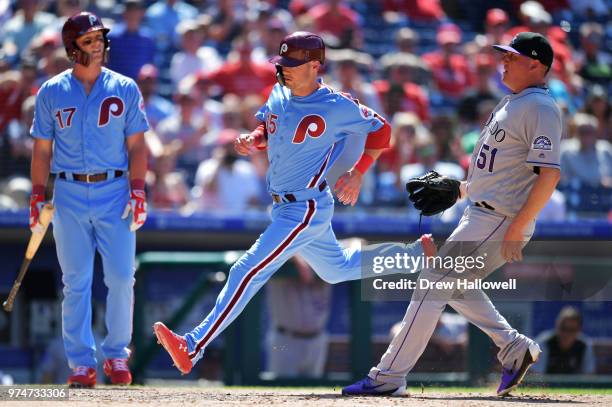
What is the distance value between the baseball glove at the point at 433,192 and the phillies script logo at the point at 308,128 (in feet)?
1.67

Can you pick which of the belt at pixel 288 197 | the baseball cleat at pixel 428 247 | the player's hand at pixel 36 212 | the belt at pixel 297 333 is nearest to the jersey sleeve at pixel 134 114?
the player's hand at pixel 36 212

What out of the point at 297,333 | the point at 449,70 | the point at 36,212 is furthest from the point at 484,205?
the point at 449,70

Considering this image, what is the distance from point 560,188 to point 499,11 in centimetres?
334

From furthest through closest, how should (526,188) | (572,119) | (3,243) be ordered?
(572,119) → (3,243) → (526,188)

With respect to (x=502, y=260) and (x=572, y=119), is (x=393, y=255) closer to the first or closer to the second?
(x=502, y=260)

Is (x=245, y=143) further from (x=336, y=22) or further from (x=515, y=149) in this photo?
(x=336, y=22)

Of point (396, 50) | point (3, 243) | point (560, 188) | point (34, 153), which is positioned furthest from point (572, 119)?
point (34, 153)

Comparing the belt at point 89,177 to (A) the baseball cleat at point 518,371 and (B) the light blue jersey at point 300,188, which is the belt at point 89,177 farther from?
(A) the baseball cleat at point 518,371

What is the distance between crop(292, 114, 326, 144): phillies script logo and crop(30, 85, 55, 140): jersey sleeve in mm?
1325

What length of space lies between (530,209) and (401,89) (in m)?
5.90

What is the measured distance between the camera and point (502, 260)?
517cm

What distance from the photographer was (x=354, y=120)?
5.51m

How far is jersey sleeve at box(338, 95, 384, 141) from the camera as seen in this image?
5.48m

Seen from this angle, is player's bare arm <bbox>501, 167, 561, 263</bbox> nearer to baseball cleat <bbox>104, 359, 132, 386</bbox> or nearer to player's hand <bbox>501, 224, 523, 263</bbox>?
player's hand <bbox>501, 224, 523, 263</bbox>
